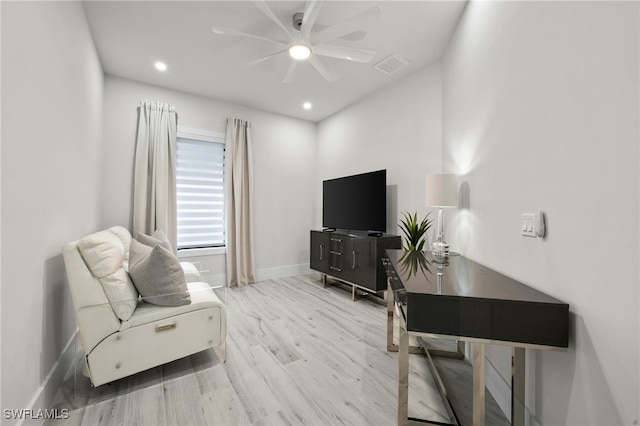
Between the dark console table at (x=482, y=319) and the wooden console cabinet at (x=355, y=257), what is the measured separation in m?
1.72

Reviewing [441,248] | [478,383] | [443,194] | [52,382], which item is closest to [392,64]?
[443,194]

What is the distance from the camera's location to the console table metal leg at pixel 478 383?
3.62ft

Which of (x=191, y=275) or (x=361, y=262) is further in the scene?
(x=361, y=262)

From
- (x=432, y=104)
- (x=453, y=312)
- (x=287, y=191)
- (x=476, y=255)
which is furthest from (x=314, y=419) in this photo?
(x=287, y=191)

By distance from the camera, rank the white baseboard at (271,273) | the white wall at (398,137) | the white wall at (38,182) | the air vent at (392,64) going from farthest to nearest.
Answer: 1. the white baseboard at (271,273)
2. the white wall at (398,137)
3. the air vent at (392,64)
4. the white wall at (38,182)

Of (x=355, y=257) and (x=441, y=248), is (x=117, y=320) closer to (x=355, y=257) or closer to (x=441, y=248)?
(x=441, y=248)

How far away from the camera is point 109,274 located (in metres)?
1.59

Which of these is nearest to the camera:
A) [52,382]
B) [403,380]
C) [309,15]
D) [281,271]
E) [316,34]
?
[403,380]

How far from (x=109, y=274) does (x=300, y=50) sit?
223cm

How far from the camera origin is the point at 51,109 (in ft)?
5.03

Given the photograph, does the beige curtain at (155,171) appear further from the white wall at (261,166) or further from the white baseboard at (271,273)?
the white baseboard at (271,273)

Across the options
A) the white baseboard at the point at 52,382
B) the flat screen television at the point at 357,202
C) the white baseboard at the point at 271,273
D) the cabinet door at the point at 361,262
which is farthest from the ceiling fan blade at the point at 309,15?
the white baseboard at the point at 271,273

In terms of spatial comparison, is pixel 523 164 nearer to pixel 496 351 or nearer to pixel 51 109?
pixel 496 351

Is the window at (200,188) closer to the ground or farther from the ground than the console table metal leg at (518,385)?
farther from the ground
